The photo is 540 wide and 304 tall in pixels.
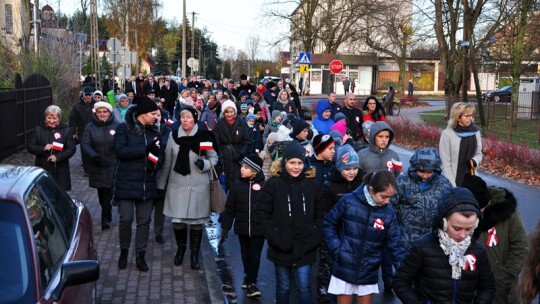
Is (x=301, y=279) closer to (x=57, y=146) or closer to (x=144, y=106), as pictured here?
(x=144, y=106)

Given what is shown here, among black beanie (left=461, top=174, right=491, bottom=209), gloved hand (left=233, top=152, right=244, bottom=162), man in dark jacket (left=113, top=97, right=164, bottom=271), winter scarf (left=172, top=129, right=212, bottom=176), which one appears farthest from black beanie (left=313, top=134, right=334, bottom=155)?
gloved hand (left=233, top=152, right=244, bottom=162)

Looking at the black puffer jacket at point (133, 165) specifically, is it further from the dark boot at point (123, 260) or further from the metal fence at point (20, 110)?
the metal fence at point (20, 110)

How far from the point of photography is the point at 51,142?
9.10m

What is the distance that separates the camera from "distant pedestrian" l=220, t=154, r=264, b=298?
699 cm

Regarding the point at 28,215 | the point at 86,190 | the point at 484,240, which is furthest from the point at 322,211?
the point at 86,190

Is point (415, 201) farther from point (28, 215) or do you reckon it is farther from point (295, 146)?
point (28, 215)

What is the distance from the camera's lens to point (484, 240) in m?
4.91

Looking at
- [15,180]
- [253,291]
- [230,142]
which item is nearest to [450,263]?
[15,180]

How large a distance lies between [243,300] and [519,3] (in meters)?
23.8

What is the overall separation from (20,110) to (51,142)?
386 inches

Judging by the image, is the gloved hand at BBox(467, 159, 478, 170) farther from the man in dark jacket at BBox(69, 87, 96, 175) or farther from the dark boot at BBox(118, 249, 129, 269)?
the man in dark jacket at BBox(69, 87, 96, 175)

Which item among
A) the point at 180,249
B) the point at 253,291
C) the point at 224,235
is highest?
the point at 224,235

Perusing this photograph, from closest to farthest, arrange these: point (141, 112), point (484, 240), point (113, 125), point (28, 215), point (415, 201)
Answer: point (28, 215) → point (484, 240) → point (415, 201) → point (141, 112) → point (113, 125)

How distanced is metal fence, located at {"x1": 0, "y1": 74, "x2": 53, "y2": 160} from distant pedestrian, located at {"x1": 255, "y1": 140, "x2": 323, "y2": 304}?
455 inches
